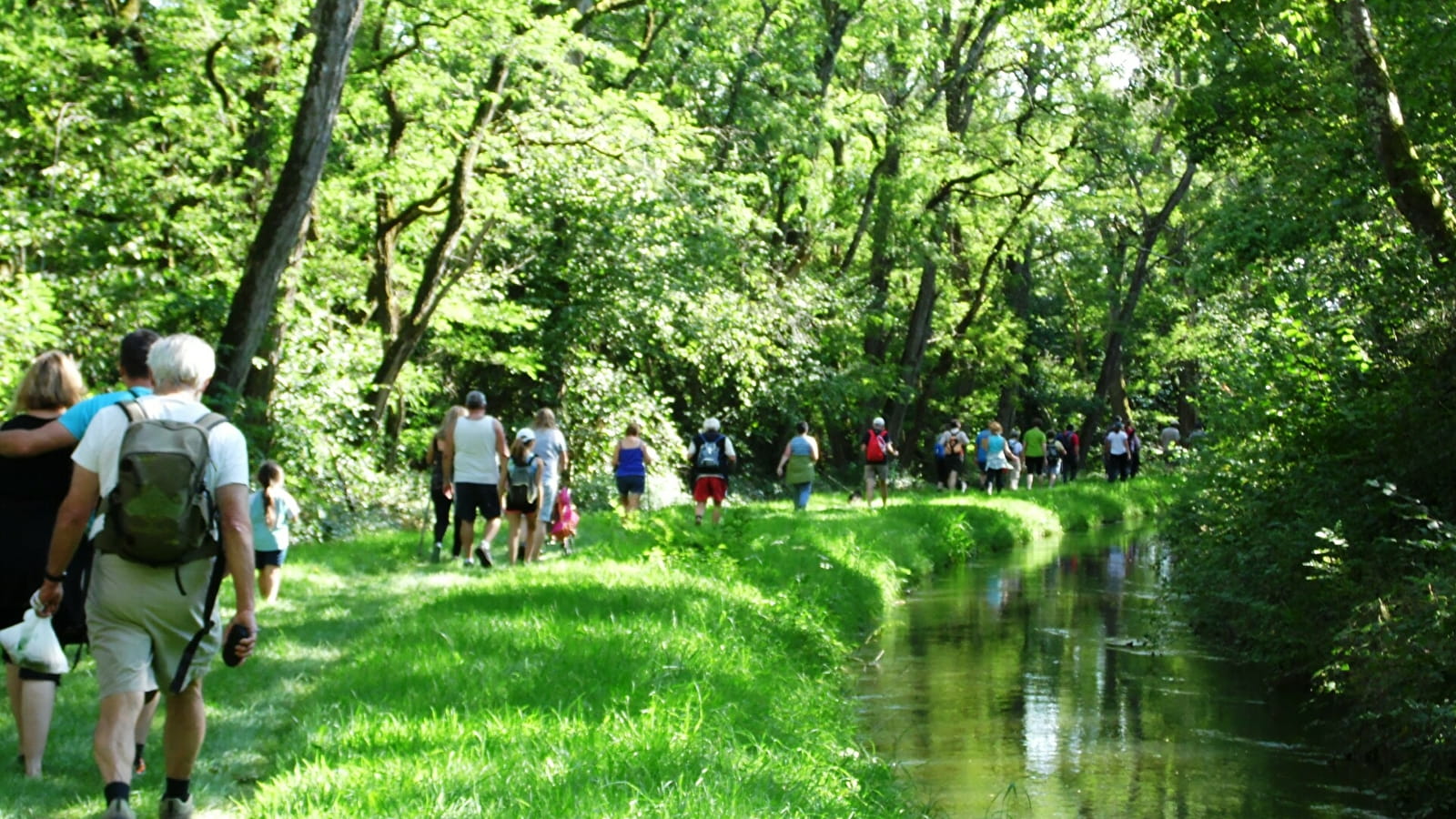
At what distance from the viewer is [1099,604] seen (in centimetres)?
1841

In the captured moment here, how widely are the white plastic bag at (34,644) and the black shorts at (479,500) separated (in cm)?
839

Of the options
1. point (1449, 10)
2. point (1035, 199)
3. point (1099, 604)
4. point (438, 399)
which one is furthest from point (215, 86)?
point (1035, 199)

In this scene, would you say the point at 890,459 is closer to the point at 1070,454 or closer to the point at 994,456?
the point at 994,456

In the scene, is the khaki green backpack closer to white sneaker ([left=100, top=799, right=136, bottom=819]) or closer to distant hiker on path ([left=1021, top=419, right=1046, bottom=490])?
white sneaker ([left=100, top=799, right=136, bottom=819])

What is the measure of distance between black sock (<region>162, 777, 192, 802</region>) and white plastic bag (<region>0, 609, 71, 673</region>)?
886mm

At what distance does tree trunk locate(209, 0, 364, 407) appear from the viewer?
14.8 meters

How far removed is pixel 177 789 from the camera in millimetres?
6027

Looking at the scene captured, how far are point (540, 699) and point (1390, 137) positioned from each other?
7739 millimetres

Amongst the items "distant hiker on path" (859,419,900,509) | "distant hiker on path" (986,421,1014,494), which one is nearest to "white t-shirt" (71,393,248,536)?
"distant hiker on path" (859,419,900,509)

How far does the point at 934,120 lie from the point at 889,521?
1328 centimetres

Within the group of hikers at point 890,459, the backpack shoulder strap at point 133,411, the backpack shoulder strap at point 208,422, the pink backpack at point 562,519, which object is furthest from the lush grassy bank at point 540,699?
the group of hikers at point 890,459

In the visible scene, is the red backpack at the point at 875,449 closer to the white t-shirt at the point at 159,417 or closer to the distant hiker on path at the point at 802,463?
the distant hiker on path at the point at 802,463

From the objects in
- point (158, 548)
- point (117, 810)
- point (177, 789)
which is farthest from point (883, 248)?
point (117, 810)

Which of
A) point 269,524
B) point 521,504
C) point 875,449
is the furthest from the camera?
point 875,449
